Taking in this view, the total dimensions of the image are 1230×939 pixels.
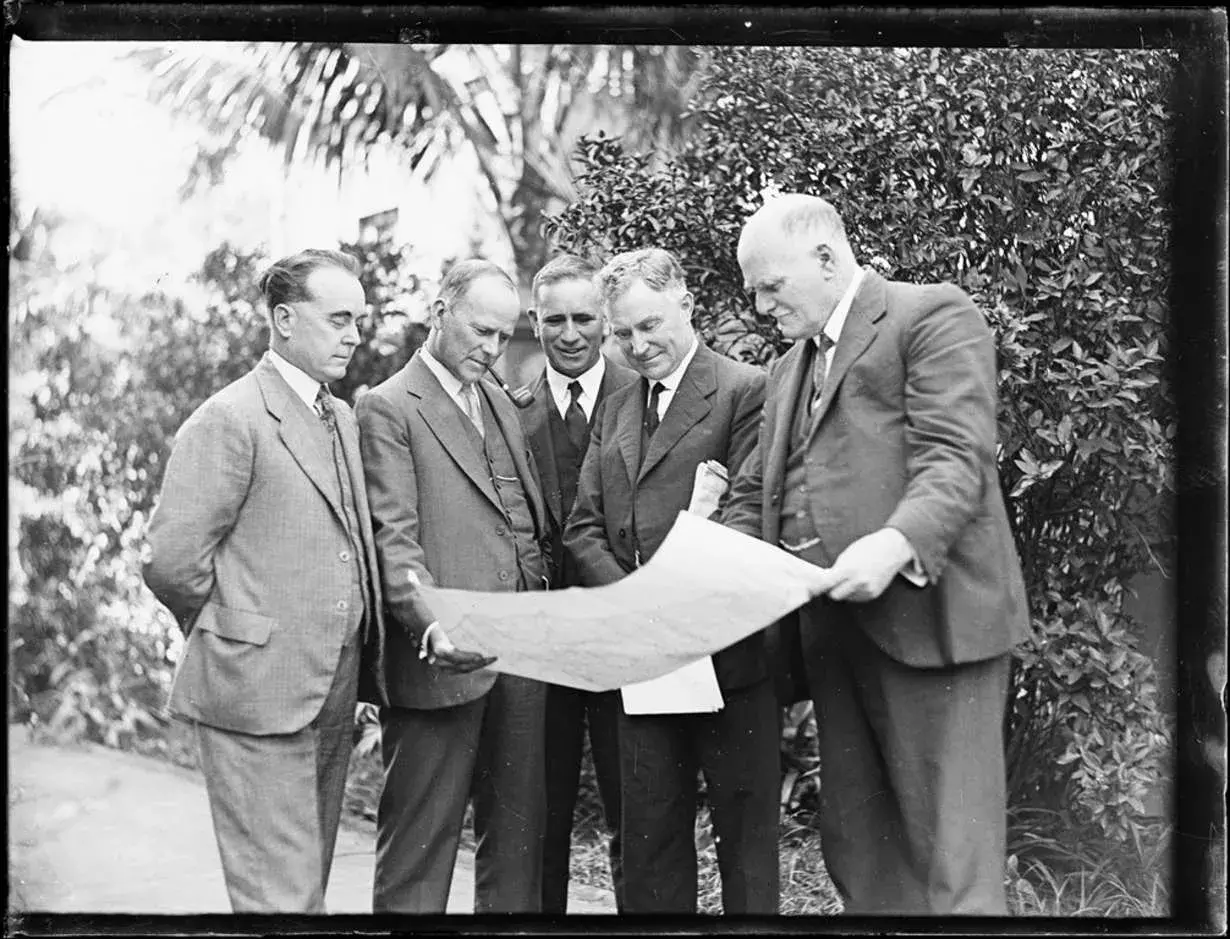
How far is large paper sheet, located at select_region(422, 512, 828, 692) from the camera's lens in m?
4.08

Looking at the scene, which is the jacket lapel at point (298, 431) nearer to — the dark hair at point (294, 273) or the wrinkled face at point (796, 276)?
the dark hair at point (294, 273)

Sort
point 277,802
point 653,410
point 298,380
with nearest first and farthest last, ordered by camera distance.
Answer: point 277,802
point 298,380
point 653,410

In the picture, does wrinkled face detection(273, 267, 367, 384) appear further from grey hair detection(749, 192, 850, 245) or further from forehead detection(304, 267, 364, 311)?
grey hair detection(749, 192, 850, 245)

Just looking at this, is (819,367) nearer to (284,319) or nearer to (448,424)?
(448,424)

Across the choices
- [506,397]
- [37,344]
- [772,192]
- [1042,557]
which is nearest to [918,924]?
[1042,557]

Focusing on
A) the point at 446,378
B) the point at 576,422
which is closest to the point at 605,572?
the point at 576,422

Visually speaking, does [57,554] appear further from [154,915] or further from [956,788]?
[956,788]

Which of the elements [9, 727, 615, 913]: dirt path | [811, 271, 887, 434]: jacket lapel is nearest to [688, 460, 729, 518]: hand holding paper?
[811, 271, 887, 434]: jacket lapel

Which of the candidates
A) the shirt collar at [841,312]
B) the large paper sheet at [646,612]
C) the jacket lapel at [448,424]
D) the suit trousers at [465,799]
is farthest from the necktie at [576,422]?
the shirt collar at [841,312]

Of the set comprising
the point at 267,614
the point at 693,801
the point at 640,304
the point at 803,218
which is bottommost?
the point at 693,801

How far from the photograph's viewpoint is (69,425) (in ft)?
15.6

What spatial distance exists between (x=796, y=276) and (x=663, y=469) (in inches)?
28.4

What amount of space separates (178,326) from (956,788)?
3030 mm

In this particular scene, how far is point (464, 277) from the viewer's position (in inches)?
182
